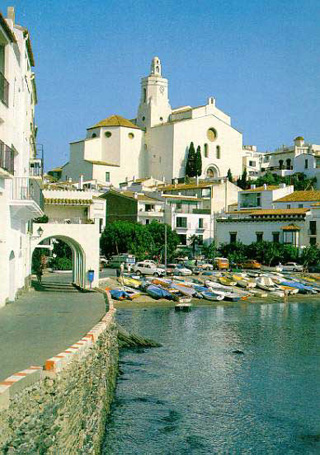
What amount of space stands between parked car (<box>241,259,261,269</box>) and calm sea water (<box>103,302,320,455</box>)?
94.5 ft

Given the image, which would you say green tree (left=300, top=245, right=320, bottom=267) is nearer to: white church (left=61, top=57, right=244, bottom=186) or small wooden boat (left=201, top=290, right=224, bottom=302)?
small wooden boat (left=201, top=290, right=224, bottom=302)

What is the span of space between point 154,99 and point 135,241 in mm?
51933

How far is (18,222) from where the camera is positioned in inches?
910

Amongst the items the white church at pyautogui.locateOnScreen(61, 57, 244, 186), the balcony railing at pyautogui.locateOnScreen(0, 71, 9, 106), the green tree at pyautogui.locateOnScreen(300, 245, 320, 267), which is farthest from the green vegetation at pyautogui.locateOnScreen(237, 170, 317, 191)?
the balcony railing at pyautogui.locateOnScreen(0, 71, 9, 106)

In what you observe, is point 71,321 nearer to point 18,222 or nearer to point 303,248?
point 18,222

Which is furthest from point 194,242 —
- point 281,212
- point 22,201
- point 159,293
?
point 22,201

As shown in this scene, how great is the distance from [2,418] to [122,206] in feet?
222

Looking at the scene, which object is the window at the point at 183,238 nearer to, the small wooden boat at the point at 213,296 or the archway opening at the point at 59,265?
the archway opening at the point at 59,265

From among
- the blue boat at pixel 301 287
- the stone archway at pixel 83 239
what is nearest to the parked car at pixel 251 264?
the blue boat at pixel 301 287

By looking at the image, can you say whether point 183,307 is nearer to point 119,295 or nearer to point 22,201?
point 119,295

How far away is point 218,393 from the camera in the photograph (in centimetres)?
1967

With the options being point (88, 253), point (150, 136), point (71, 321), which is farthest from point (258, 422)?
point (150, 136)

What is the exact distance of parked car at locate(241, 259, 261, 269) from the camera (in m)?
62.7

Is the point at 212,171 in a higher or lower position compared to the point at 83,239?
higher
